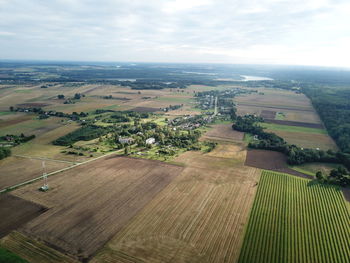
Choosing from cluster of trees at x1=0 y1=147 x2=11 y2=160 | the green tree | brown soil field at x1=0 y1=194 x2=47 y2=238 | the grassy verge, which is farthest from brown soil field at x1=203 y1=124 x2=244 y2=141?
cluster of trees at x1=0 y1=147 x2=11 y2=160

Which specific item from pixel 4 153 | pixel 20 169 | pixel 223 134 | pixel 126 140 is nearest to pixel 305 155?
pixel 223 134

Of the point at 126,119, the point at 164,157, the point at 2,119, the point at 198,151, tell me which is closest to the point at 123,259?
the point at 164,157

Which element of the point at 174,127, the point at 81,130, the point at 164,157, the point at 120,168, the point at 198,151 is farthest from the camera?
the point at 174,127

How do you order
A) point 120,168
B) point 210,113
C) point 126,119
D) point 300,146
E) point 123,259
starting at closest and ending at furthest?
point 123,259
point 120,168
point 300,146
point 126,119
point 210,113

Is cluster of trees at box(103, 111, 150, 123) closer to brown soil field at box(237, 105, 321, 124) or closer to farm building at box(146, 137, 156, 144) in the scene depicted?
farm building at box(146, 137, 156, 144)

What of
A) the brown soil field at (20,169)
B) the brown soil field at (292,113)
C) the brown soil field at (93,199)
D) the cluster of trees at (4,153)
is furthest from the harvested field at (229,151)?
the cluster of trees at (4,153)

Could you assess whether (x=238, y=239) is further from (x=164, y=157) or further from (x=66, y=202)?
(x=164, y=157)

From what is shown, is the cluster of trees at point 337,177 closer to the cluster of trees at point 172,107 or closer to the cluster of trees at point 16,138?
the cluster of trees at point 16,138

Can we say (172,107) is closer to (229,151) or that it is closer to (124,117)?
(124,117)
